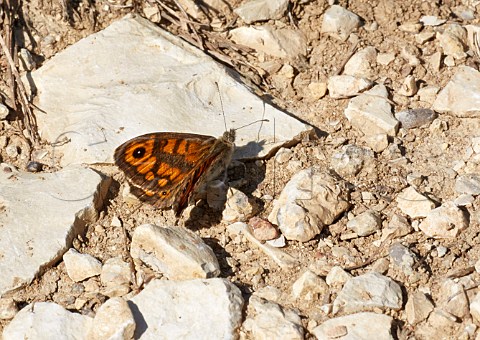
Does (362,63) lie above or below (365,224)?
above

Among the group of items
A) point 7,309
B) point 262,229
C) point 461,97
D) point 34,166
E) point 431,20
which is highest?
point 431,20

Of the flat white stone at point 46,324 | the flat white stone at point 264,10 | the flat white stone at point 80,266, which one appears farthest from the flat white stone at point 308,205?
the flat white stone at point 264,10

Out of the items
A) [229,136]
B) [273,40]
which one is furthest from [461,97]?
[229,136]

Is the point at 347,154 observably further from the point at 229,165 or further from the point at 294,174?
the point at 229,165

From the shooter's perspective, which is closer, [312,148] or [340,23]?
[312,148]

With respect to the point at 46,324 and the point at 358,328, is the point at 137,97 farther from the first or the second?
the point at 358,328

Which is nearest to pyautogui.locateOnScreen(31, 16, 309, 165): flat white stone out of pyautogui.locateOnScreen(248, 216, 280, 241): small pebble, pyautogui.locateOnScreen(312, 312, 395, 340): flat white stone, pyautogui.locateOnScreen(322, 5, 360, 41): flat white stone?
pyautogui.locateOnScreen(248, 216, 280, 241): small pebble

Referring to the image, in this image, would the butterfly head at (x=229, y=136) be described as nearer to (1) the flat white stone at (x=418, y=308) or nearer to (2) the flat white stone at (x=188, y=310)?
(2) the flat white stone at (x=188, y=310)

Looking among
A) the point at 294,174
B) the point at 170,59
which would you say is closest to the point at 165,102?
the point at 170,59
